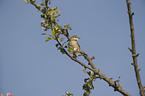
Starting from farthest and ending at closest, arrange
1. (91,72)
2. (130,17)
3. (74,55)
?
(91,72)
(74,55)
(130,17)

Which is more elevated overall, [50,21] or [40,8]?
[40,8]

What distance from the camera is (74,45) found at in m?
1.44

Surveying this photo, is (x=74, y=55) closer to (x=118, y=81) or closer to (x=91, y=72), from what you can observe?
(x=91, y=72)

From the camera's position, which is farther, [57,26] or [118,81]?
[57,26]

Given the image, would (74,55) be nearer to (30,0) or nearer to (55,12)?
(55,12)

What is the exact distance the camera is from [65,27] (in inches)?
59.8

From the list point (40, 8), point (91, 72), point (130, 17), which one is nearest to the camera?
point (130, 17)

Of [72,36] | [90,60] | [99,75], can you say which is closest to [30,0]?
[72,36]

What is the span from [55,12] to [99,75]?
0.73m

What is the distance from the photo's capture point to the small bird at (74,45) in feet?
4.62

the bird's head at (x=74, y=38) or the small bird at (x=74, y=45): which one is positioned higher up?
the bird's head at (x=74, y=38)

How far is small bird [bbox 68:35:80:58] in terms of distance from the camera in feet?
4.62

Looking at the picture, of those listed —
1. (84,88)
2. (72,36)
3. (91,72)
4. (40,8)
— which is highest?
(40,8)

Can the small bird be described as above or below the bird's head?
below
